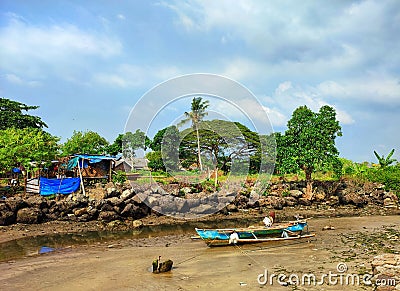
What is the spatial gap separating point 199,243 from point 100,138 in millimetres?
32872

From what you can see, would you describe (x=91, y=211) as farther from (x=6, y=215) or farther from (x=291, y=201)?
(x=291, y=201)

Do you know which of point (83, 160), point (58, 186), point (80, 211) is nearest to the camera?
point (80, 211)

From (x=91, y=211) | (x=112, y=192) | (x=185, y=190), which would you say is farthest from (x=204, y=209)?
(x=91, y=211)

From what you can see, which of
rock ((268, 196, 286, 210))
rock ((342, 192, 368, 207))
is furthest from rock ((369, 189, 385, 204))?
rock ((268, 196, 286, 210))

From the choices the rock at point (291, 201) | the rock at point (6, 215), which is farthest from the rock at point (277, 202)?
the rock at point (6, 215)

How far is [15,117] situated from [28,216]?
23311 millimetres

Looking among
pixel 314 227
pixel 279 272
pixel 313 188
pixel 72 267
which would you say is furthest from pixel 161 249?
pixel 313 188

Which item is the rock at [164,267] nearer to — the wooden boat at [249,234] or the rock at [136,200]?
the wooden boat at [249,234]

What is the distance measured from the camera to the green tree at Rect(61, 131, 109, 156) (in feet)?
116

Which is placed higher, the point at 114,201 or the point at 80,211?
the point at 114,201

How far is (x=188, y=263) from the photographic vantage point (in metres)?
12.4

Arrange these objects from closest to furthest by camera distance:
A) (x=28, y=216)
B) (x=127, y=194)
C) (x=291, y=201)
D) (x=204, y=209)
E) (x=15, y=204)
Answer: (x=28, y=216) < (x=15, y=204) < (x=127, y=194) < (x=204, y=209) < (x=291, y=201)

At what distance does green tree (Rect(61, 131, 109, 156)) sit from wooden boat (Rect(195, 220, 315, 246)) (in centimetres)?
2387

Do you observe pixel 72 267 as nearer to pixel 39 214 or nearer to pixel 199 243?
pixel 199 243
